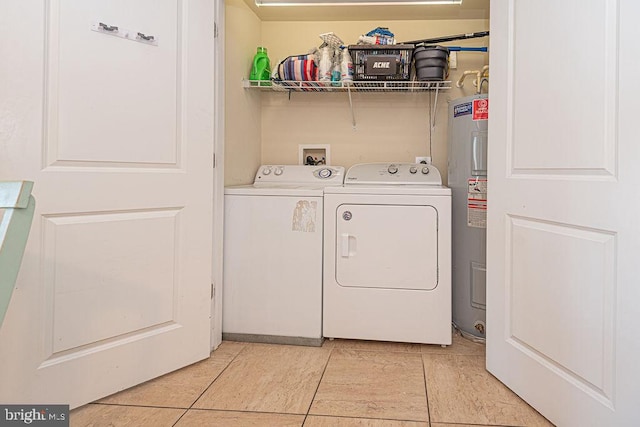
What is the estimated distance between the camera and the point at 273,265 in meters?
2.12

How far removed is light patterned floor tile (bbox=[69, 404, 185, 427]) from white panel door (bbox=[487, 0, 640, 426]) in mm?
1279

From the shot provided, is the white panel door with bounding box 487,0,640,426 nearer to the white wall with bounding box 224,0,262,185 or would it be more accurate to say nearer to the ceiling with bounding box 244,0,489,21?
the ceiling with bounding box 244,0,489,21

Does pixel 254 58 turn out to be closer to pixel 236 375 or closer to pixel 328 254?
pixel 328 254

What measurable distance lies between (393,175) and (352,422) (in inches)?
53.2

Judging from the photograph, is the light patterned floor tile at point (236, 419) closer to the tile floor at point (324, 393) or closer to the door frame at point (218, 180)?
the tile floor at point (324, 393)

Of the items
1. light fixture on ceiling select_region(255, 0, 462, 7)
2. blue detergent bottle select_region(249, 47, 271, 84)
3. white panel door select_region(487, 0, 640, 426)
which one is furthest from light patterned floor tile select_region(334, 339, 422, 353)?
light fixture on ceiling select_region(255, 0, 462, 7)

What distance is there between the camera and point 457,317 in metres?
2.28

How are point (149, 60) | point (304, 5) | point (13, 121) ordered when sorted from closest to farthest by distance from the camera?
point (13, 121), point (149, 60), point (304, 5)

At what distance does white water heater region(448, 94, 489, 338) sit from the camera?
2.10 m

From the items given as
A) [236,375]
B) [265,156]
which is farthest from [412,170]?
[236,375]

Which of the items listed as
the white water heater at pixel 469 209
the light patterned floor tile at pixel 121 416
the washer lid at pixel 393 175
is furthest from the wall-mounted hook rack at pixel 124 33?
the white water heater at pixel 469 209

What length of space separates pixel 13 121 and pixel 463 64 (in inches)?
92.1

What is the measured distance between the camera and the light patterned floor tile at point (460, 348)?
2029 mm

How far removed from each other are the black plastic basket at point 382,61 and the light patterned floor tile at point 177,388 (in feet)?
5.46
